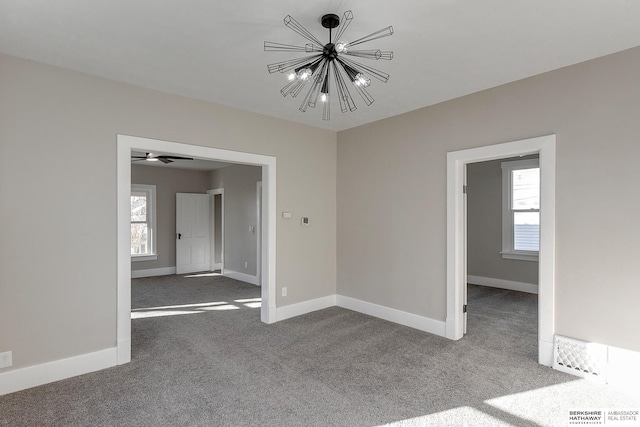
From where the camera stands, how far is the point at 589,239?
9.32 feet

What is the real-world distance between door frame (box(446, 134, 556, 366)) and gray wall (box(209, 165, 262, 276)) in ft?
13.4

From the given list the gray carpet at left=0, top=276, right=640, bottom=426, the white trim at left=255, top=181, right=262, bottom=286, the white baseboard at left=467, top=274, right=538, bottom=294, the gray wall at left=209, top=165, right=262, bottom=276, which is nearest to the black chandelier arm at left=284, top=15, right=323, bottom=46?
the gray carpet at left=0, top=276, right=640, bottom=426

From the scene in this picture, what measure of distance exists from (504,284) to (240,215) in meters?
5.46

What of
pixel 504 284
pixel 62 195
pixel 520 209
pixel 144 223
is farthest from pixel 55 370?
pixel 520 209

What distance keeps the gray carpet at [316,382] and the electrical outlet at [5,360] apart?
0.81ft

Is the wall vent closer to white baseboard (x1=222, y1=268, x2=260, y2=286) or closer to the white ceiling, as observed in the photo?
the white ceiling

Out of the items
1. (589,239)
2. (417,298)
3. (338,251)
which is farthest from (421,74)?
(338,251)

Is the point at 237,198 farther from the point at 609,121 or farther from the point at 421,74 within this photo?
the point at 609,121

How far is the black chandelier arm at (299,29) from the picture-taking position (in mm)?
2234

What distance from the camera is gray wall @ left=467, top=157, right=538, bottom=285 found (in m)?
6.30

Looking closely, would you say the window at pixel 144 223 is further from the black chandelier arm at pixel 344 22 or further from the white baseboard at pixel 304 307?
the black chandelier arm at pixel 344 22

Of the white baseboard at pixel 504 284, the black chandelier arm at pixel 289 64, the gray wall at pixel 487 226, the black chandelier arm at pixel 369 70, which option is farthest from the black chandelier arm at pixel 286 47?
the white baseboard at pixel 504 284

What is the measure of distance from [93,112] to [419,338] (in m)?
4.01

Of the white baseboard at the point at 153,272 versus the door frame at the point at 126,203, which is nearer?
the door frame at the point at 126,203
